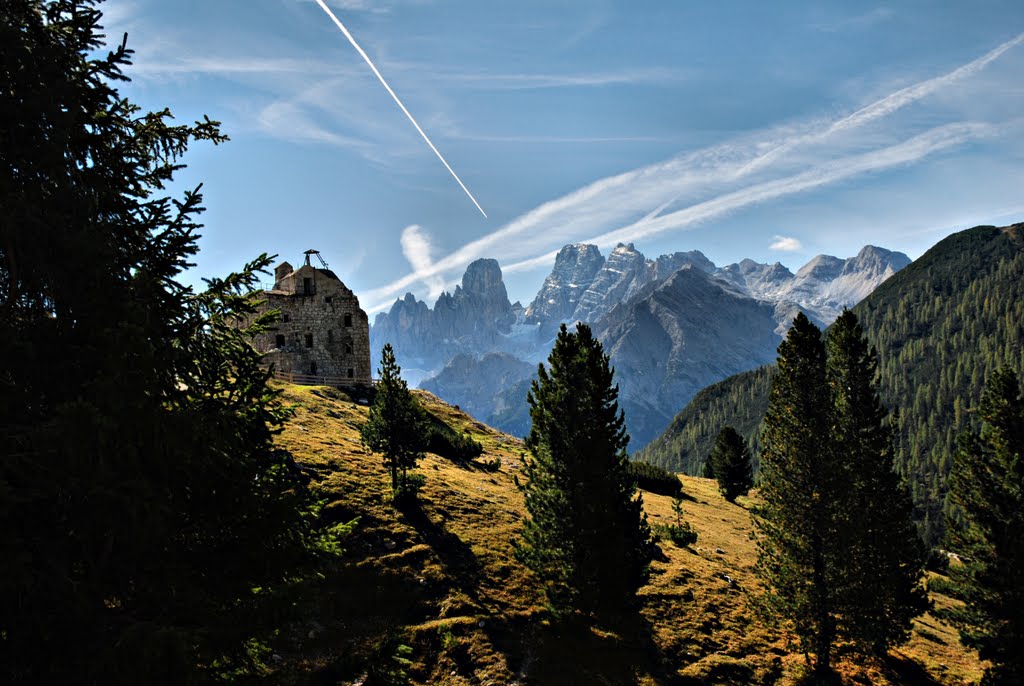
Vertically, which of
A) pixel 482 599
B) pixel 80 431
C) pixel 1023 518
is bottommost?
pixel 482 599

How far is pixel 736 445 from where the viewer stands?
5438 centimetres

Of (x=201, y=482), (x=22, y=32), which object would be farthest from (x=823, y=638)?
(x=22, y=32)

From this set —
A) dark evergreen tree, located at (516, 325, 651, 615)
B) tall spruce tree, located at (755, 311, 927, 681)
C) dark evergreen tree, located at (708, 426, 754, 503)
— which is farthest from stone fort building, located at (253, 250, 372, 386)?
tall spruce tree, located at (755, 311, 927, 681)

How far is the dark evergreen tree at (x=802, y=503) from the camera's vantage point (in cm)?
1975

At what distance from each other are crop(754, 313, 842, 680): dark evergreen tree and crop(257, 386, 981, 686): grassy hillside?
2246 millimetres

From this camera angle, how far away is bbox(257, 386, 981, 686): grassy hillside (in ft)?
55.3

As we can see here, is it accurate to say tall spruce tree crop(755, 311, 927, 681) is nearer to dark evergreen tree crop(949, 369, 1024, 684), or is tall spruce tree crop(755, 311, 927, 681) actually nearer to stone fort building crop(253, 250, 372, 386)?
dark evergreen tree crop(949, 369, 1024, 684)

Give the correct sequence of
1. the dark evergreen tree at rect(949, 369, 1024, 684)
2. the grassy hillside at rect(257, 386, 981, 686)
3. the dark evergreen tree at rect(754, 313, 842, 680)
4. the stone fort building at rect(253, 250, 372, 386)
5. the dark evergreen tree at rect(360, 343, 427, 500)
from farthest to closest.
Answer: the stone fort building at rect(253, 250, 372, 386) < the dark evergreen tree at rect(360, 343, 427, 500) < the dark evergreen tree at rect(949, 369, 1024, 684) < the dark evergreen tree at rect(754, 313, 842, 680) < the grassy hillside at rect(257, 386, 981, 686)

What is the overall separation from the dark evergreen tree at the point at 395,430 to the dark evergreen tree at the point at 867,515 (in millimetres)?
19314

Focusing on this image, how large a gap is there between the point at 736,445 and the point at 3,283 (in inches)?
2298

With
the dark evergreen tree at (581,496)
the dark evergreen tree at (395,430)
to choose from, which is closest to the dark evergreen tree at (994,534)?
the dark evergreen tree at (581,496)

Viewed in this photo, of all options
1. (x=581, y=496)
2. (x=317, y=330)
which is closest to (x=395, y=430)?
(x=581, y=496)

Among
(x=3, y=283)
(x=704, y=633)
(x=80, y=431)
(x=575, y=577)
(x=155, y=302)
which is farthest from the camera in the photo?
(x=704, y=633)

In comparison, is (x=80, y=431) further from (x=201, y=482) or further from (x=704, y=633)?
(x=704, y=633)
